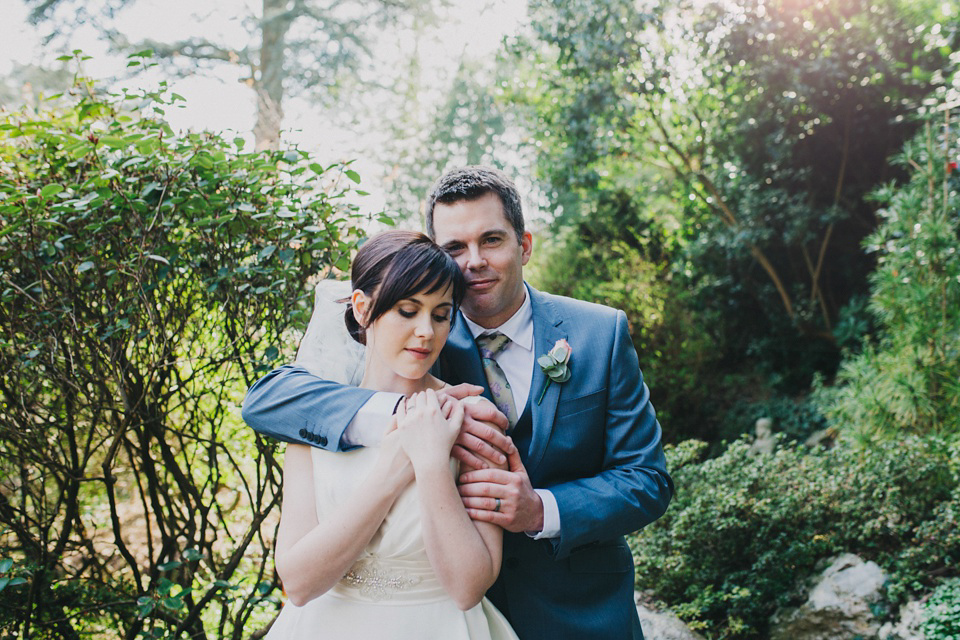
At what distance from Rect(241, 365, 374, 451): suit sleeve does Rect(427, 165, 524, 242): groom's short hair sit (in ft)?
2.33

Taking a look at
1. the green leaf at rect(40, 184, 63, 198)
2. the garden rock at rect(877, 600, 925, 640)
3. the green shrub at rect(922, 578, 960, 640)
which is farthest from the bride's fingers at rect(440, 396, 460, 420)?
the garden rock at rect(877, 600, 925, 640)

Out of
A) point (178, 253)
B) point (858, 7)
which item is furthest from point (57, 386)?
point (858, 7)

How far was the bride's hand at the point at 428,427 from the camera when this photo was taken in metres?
1.65

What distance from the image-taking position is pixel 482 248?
2.22 meters

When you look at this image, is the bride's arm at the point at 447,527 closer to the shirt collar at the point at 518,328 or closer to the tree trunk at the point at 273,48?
the shirt collar at the point at 518,328

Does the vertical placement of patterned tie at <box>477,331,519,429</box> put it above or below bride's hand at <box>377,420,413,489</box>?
above

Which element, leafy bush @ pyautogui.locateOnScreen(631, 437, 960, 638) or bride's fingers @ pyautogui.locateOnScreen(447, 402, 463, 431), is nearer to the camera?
bride's fingers @ pyautogui.locateOnScreen(447, 402, 463, 431)

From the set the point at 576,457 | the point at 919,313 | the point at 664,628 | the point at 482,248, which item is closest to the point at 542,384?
the point at 576,457

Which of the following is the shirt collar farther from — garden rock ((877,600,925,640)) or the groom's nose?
garden rock ((877,600,925,640))

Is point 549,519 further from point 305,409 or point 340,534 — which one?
point 305,409

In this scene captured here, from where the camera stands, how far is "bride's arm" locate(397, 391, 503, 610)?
63.2 inches

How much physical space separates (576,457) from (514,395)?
29 centimetres

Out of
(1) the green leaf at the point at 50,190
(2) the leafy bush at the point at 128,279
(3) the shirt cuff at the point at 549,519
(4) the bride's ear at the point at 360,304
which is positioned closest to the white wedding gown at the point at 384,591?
(3) the shirt cuff at the point at 549,519

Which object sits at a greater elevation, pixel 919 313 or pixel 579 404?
pixel 579 404
